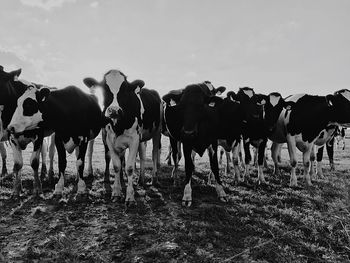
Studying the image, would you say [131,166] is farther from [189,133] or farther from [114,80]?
[114,80]

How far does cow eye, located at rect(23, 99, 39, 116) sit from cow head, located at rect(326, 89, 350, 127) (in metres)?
9.49

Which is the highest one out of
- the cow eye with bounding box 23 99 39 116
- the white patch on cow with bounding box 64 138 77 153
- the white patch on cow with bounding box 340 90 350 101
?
the white patch on cow with bounding box 340 90 350 101

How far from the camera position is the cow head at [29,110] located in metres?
8.99

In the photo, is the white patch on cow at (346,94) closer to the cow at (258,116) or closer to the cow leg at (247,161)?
the cow at (258,116)

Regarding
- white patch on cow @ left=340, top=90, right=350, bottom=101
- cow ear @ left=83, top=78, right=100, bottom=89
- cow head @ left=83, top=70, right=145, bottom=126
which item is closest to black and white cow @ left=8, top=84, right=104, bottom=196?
cow ear @ left=83, top=78, right=100, bottom=89

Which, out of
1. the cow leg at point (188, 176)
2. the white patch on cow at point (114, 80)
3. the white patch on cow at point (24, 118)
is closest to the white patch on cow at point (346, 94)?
the cow leg at point (188, 176)

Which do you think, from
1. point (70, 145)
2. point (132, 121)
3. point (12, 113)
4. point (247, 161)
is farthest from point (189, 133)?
point (12, 113)

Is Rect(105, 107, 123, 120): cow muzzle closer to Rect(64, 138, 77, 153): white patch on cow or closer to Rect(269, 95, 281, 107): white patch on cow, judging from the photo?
Rect(64, 138, 77, 153): white patch on cow

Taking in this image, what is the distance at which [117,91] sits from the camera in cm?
845

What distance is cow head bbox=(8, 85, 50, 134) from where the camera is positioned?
8.99 meters

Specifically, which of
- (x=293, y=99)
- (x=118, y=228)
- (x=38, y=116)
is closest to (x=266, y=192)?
Answer: (x=293, y=99)

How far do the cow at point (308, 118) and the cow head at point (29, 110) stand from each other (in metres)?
7.69

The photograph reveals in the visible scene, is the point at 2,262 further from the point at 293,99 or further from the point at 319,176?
the point at 319,176

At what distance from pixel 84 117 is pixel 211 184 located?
433 cm
